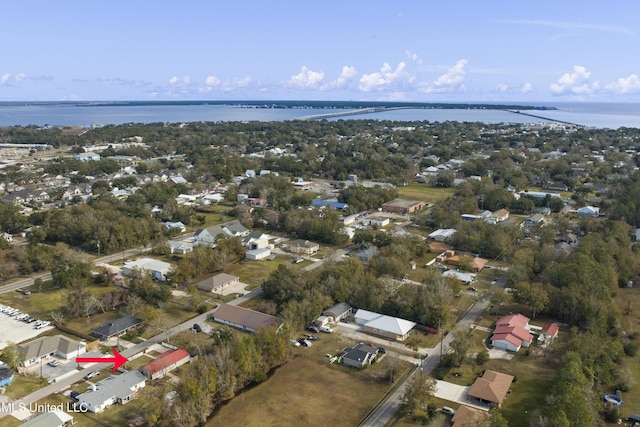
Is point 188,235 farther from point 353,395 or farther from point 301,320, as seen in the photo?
point 353,395

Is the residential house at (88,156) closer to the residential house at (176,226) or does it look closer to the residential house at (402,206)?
the residential house at (176,226)

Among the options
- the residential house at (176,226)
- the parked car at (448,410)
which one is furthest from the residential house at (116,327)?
the residential house at (176,226)

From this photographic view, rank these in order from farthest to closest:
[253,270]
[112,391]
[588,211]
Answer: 1. [588,211]
2. [253,270]
3. [112,391]

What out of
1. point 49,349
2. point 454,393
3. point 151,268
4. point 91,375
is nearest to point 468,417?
point 454,393

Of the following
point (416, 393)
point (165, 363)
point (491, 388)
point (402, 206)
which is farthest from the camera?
point (402, 206)

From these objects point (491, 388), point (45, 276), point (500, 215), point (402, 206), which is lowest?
point (45, 276)

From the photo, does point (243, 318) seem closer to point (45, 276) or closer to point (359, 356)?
point (359, 356)
